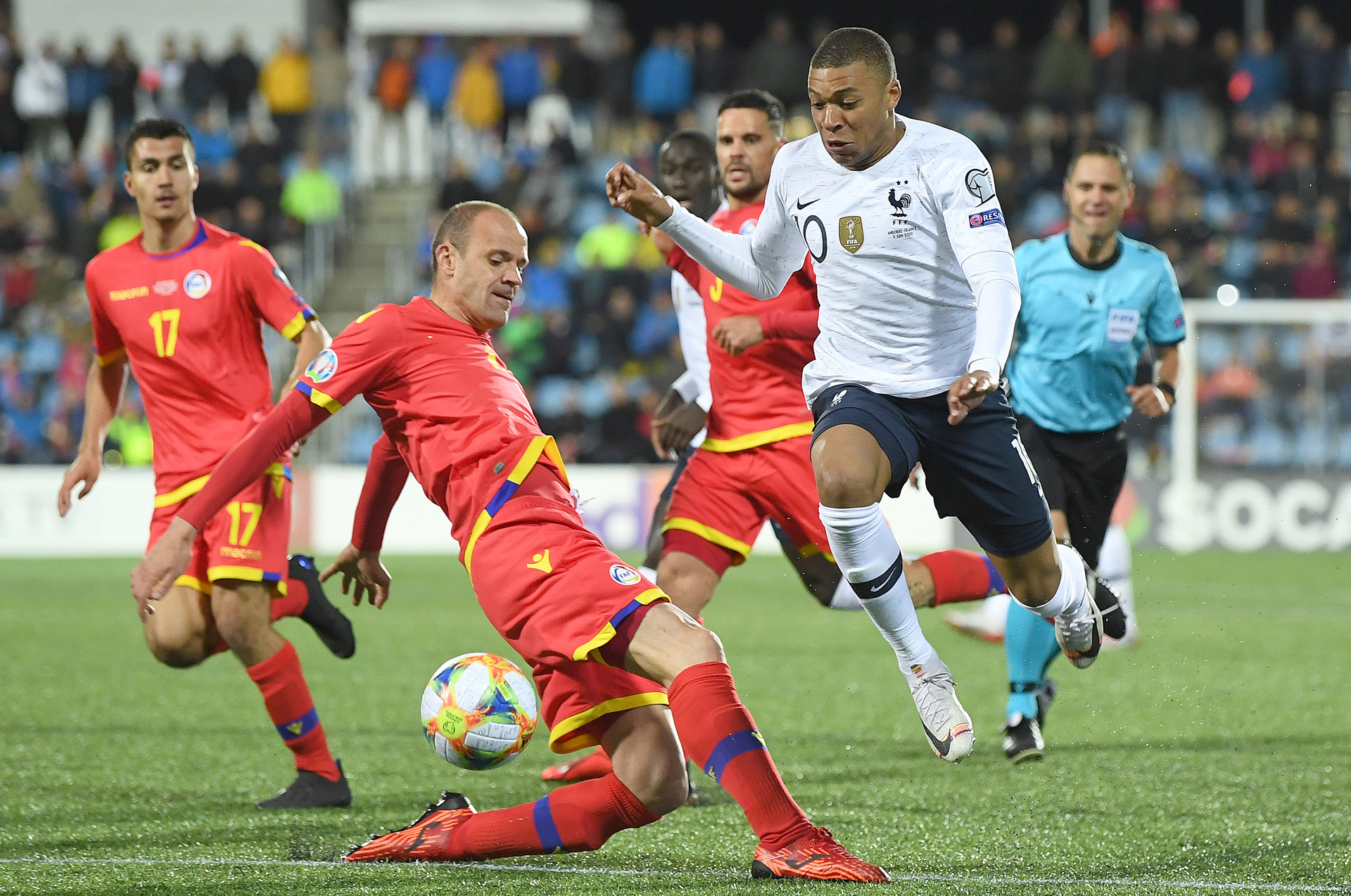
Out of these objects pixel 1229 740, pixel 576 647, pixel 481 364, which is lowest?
pixel 1229 740

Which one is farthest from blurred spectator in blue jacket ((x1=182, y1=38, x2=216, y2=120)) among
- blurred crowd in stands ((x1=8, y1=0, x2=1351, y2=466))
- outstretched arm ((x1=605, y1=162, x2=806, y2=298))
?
outstretched arm ((x1=605, y1=162, x2=806, y2=298))

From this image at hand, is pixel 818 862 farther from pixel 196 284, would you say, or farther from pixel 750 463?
pixel 196 284

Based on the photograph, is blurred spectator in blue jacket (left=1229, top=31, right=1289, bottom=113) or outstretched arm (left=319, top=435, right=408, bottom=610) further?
blurred spectator in blue jacket (left=1229, top=31, right=1289, bottom=113)

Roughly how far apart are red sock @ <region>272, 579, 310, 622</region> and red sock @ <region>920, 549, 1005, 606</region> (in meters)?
2.33

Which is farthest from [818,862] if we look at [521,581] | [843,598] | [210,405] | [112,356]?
[112,356]

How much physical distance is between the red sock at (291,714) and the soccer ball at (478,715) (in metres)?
1.11

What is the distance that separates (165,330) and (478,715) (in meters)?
2.14

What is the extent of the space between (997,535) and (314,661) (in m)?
5.90

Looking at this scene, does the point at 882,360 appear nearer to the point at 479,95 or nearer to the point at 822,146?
the point at 822,146

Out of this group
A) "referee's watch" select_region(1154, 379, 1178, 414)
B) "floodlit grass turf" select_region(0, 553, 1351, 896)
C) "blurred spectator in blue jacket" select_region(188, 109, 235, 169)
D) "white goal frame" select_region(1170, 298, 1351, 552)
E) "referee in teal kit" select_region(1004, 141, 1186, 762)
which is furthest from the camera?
"blurred spectator in blue jacket" select_region(188, 109, 235, 169)

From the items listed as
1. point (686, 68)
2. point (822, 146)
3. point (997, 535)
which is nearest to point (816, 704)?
point (997, 535)

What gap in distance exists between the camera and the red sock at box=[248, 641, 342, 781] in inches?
223

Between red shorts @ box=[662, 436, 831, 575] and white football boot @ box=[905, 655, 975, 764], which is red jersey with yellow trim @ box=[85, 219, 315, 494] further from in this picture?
white football boot @ box=[905, 655, 975, 764]

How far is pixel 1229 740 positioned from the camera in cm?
683
